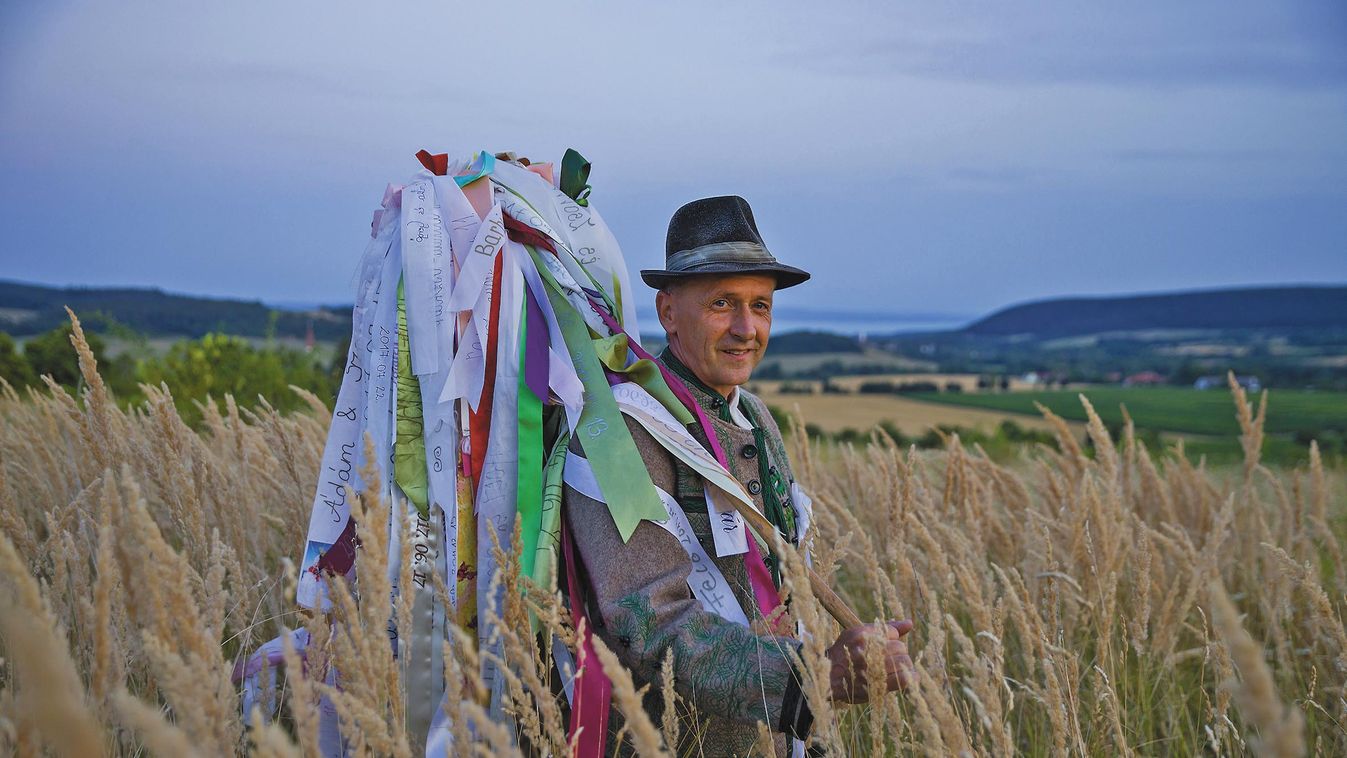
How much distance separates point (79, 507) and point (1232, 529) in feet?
14.6

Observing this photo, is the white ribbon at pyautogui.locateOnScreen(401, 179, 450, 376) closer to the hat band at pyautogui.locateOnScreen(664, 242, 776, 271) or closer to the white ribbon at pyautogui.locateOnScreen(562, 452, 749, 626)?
the white ribbon at pyautogui.locateOnScreen(562, 452, 749, 626)

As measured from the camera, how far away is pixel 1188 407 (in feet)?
35.9

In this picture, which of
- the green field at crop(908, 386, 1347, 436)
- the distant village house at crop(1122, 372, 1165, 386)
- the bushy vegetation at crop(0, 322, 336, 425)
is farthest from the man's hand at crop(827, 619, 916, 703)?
the distant village house at crop(1122, 372, 1165, 386)

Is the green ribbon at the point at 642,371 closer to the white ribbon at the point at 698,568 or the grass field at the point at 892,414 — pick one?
the white ribbon at the point at 698,568

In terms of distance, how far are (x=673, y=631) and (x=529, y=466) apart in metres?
0.50

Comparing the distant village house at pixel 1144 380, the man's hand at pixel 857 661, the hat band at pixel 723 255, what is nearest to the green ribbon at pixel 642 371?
the hat band at pixel 723 255

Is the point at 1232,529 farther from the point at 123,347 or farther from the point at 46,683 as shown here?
the point at 123,347

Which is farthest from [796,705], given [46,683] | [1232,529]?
[1232,529]


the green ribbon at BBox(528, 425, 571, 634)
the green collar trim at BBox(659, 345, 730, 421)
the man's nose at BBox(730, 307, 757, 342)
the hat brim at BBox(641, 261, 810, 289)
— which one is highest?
the hat brim at BBox(641, 261, 810, 289)

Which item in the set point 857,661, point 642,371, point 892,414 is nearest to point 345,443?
point 642,371

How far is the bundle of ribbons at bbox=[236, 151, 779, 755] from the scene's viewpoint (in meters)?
1.97

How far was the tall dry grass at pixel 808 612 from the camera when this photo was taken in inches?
40.3

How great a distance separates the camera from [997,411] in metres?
10.6

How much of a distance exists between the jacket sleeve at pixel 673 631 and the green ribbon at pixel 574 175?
906 millimetres
